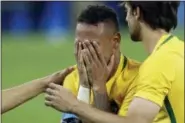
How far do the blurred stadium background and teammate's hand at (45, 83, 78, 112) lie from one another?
26.9 ft

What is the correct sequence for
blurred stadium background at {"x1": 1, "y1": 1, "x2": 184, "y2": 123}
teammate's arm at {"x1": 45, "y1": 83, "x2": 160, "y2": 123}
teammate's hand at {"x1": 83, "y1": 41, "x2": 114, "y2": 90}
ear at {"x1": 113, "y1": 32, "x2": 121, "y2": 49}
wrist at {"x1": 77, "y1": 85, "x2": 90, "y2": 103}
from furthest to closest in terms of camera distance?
blurred stadium background at {"x1": 1, "y1": 1, "x2": 184, "y2": 123} → ear at {"x1": 113, "y1": 32, "x2": 121, "y2": 49} → wrist at {"x1": 77, "y1": 85, "x2": 90, "y2": 103} → teammate's hand at {"x1": 83, "y1": 41, "x2": 114, "y2": 90} → teammate's arm at {"x1": 45, "y1": 83, "x2": 160, "y2": 123}

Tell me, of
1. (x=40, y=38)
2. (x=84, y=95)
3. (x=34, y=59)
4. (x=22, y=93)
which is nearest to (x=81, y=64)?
(x=84, y=95)

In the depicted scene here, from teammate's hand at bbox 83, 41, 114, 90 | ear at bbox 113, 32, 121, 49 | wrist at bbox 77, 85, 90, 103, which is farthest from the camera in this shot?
ear at bbox 113, 32, 121, 49

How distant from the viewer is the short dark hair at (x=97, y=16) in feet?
14.2

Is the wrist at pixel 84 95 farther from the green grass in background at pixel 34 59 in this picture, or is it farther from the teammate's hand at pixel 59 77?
the green grass in background at pixel 34 59

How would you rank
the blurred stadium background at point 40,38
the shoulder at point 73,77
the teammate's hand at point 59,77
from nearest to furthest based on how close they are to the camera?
1. the shoulder at point 73,77
2. the teammate's hand at point 59,77
3. the blurred stadium background at point 40,38

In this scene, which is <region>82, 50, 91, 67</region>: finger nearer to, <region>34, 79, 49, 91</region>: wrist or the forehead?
the forehead

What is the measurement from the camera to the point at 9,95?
4.81 metres

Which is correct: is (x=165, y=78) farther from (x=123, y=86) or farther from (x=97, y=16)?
(x=97, y=16)

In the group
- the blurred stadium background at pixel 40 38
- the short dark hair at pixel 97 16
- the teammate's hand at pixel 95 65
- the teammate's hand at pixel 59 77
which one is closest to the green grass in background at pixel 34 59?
the blurred stadium background at pixel 40 38

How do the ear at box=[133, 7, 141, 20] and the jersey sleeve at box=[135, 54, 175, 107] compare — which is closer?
the jersey sleeve at box=[135, 54, 175, 107]

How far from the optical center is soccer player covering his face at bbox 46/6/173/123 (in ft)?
13.4

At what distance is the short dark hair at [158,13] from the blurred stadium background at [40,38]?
7.97 m

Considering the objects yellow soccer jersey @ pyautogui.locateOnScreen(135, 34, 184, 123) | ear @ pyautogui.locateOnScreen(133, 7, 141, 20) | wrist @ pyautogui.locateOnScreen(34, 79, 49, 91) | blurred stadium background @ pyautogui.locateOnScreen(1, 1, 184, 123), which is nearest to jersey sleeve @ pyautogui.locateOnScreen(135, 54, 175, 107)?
yellow soccer jersey @ pyautogui.locateOnScreen(135, 34, 184, 123)
